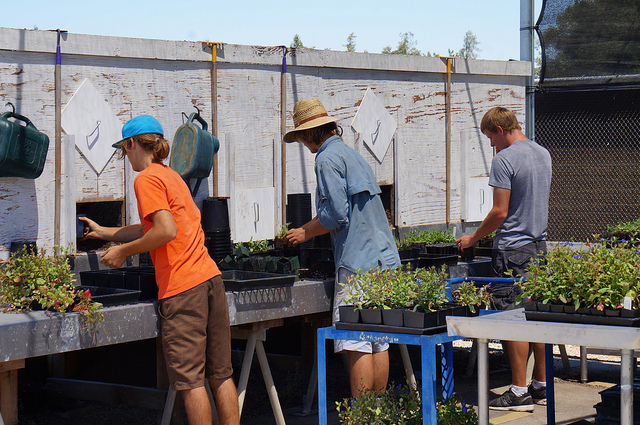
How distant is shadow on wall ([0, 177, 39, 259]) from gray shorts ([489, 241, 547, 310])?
8.93 feet

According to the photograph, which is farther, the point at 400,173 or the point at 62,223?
the point at 400,173

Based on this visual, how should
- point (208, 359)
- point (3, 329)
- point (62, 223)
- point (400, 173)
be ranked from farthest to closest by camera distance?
point (400, 173), point (62, 223), point (208, 359), point (3, 329)

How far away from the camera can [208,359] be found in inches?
161

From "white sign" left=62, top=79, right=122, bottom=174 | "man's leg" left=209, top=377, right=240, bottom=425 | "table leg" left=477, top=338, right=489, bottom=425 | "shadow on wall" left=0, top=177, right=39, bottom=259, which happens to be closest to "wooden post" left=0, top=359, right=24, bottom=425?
"man's leg" left=209, top=377, right=240, bottom=425

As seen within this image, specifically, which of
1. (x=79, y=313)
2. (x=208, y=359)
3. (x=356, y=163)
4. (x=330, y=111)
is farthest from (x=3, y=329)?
(x=330, y=111)

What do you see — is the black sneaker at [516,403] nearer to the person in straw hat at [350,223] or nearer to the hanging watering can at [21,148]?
the person in straw hat at [350,223]

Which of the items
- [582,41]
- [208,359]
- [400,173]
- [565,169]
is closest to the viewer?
[208,359]

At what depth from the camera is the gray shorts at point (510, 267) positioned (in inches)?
195

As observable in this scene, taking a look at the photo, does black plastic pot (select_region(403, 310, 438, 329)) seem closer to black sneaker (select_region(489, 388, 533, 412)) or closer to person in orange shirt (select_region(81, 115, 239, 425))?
person in orange shirt (select_region(81, 115, 239, 425))

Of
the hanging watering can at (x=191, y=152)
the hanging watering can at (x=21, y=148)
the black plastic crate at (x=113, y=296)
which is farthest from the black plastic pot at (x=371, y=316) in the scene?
the hanging watering can at (x=21, y=148)

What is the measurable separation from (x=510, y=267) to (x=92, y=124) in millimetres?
2719

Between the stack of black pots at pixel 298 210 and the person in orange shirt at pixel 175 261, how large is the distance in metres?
2.18

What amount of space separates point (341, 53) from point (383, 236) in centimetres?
230

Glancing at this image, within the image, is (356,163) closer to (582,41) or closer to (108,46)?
(108,46)
